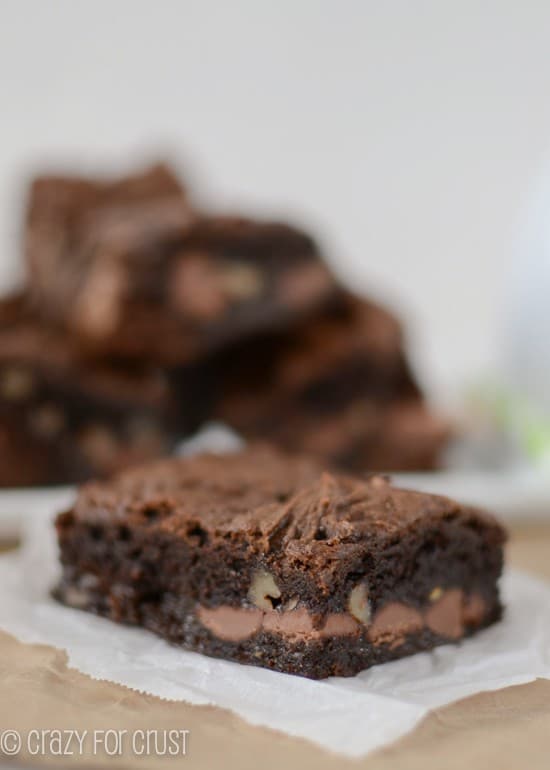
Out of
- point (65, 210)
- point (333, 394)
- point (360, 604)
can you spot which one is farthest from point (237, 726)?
point (65, 210)

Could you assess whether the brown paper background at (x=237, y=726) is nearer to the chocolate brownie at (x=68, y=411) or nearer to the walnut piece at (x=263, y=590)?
the walnut piece at (x=263, y=590)

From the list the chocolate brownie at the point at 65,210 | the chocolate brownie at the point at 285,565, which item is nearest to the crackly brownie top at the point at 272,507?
the chocolate brownie at the point at 285,565

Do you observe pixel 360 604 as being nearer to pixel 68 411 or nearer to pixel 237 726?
pixel 237 726

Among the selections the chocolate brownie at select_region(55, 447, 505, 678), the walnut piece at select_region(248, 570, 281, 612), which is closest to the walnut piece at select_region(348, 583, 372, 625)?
the chocolate brownie at select_region(55, 447, 505, 678)

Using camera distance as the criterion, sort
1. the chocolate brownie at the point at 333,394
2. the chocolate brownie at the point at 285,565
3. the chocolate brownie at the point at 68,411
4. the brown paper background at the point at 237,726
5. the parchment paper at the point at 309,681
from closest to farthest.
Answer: the brown paper background at the point at 237,726
the parchment paper at the point at 309,681
the chocolate brownie at the point at 285,565
the chocolate brownie at the point at 68,411
the chocolate brownie at the point at 333,394

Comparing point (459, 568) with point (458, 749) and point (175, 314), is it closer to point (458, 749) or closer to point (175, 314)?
point (458, 749)

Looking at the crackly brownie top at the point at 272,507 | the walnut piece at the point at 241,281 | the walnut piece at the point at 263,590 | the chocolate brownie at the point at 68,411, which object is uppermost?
the walnut piece at the point at 241,281
